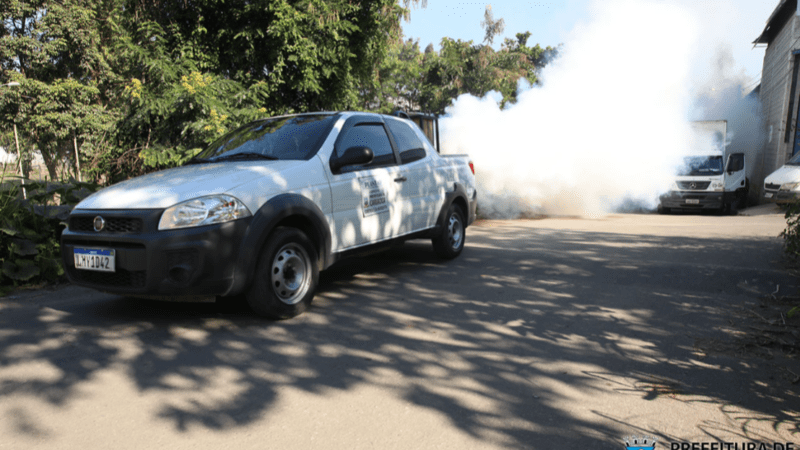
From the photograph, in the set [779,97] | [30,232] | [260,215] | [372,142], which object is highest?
[779,97]

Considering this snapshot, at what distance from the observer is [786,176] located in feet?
41.4

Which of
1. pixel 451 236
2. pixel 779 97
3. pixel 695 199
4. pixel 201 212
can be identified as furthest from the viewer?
pixel 779 97

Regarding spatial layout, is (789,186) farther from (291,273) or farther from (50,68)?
(50,68)

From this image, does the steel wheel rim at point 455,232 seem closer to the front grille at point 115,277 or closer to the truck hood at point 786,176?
the front grille at point 115,277

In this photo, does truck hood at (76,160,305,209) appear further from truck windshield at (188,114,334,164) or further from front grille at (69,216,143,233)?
truck windshield at (188,114,334,164)

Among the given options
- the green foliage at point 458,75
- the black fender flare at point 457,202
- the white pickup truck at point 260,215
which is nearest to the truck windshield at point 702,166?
the black fender flare at point 457,202

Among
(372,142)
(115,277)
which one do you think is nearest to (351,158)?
(372,142)

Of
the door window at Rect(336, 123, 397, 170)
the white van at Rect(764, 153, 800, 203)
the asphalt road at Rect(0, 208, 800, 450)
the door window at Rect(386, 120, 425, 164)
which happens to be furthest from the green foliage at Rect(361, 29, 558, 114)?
the asphalt road at Rect(0, 208, 800, 450)

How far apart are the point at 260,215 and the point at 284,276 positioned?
25.8 inches

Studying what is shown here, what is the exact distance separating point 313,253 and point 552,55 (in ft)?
136

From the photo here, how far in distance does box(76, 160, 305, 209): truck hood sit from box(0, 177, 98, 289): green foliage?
223 cm

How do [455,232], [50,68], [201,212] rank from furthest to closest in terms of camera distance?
1. [50,68]
2. [455,232]
3. [201,212]

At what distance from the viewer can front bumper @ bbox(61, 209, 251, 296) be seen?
13.4ft

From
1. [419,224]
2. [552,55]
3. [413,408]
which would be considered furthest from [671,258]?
[552,55]
